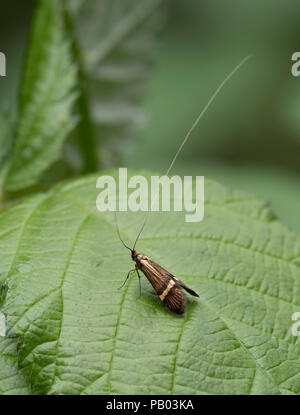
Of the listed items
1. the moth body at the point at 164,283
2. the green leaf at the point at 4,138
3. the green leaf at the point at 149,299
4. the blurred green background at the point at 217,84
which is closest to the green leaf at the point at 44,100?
the green leaf at the point at 4,138

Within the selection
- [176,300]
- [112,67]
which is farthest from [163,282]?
[112,67]

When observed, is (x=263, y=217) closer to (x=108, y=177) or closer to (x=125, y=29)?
(x=108, y=177)

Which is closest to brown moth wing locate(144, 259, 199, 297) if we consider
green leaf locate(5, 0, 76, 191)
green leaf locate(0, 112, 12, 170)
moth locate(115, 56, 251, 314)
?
moth locate(115, 56, 251, 314)

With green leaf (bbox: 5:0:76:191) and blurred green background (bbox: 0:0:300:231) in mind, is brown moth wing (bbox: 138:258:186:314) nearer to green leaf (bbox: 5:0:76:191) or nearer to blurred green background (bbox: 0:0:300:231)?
green leaf (bbox: 5:0:76:191)

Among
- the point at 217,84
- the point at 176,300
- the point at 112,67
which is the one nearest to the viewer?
the point at 176,300

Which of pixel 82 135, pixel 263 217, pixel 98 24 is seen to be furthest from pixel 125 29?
pixel 263 217

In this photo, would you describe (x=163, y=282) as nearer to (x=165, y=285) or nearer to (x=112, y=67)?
(x=165, y=285)

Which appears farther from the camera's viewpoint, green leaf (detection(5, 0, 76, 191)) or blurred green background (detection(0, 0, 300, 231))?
blurred green background (detection(0, 0, 300, 231))
